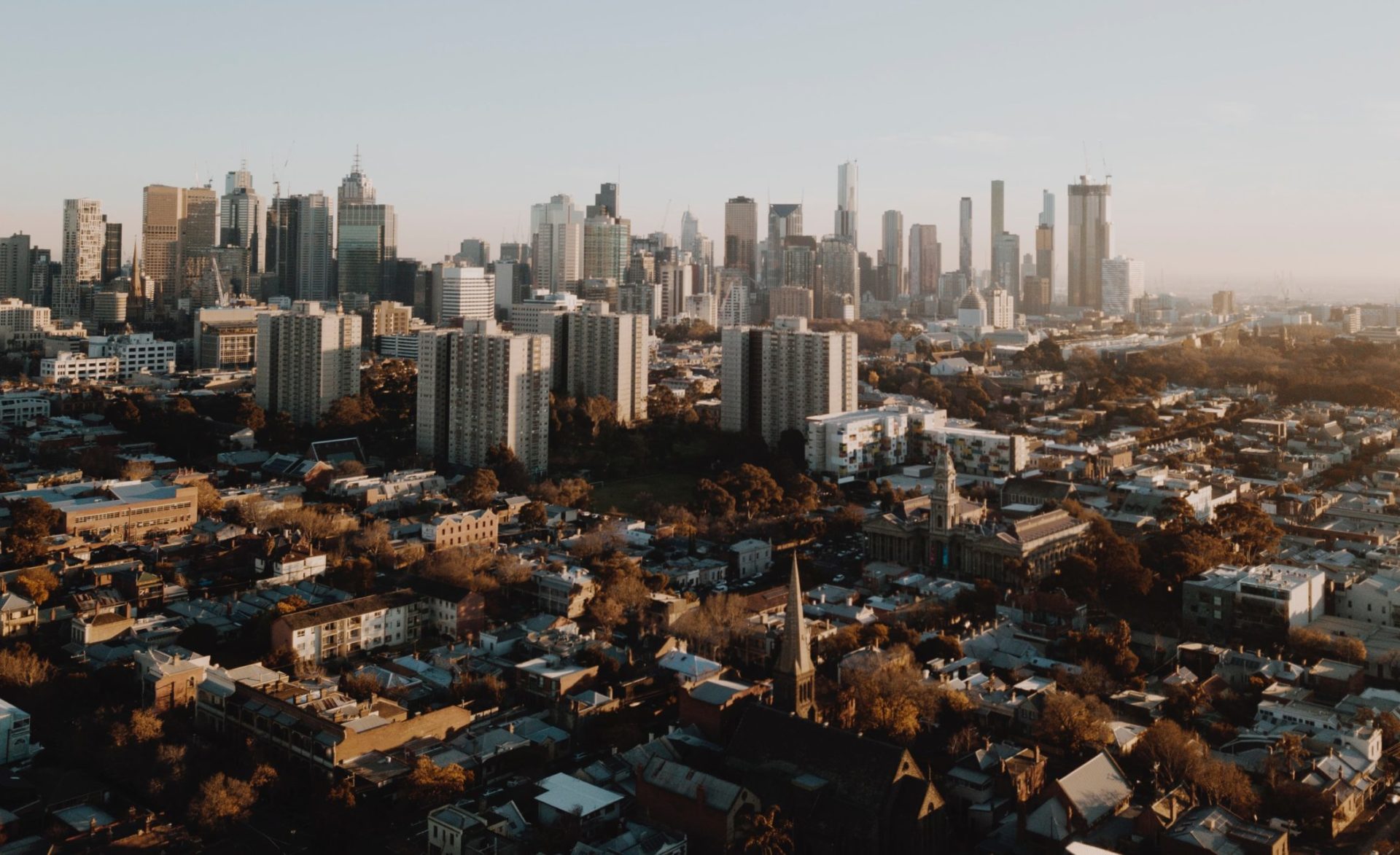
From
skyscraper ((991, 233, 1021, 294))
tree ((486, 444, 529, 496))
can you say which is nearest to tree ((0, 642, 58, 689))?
tree ((486, 444, 529, 496))

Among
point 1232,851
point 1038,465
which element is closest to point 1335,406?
point 1038,465

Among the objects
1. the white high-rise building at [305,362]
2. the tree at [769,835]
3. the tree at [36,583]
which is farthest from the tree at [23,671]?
the white high-rise building at [305,362]

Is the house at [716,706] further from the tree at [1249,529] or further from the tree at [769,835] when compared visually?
the tree at [1249,529]

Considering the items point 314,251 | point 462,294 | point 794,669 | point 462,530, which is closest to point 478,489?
point 462,530

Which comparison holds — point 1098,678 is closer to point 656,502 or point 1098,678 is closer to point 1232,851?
point 1232,851

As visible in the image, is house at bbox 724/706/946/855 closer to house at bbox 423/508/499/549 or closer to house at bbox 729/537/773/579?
house at bbox 729/537/773/579

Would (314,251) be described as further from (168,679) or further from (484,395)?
(168,679)
